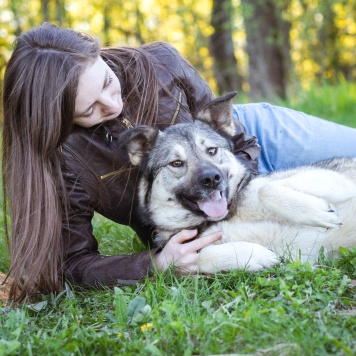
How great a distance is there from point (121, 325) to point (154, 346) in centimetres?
46

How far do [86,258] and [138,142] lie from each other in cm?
88

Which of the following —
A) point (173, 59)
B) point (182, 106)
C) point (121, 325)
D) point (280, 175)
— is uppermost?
point (173, 59)

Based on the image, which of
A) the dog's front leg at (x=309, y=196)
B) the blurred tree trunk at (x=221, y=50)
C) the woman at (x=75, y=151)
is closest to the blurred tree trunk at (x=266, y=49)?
the blurred tree trunk at (x=221, y=50)

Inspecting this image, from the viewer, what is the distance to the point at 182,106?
406 cm

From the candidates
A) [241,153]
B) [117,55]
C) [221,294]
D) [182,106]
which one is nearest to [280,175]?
[241,153]

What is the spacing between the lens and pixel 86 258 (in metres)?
3.69

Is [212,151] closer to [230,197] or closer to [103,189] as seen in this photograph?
[230,197]

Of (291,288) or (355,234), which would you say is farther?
(355,234)

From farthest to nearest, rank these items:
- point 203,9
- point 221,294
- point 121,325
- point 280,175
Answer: point 203,9 → point 280,175 → point 221,294 → point 121,325

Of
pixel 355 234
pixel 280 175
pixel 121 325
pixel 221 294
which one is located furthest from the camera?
pixel 280 175

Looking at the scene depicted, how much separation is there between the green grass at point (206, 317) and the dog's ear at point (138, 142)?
0.89m

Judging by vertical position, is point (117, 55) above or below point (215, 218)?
above

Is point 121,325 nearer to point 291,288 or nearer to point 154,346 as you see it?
point 154,346

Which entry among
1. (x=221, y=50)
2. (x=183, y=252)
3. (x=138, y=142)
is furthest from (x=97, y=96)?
(x=221, y=50)
